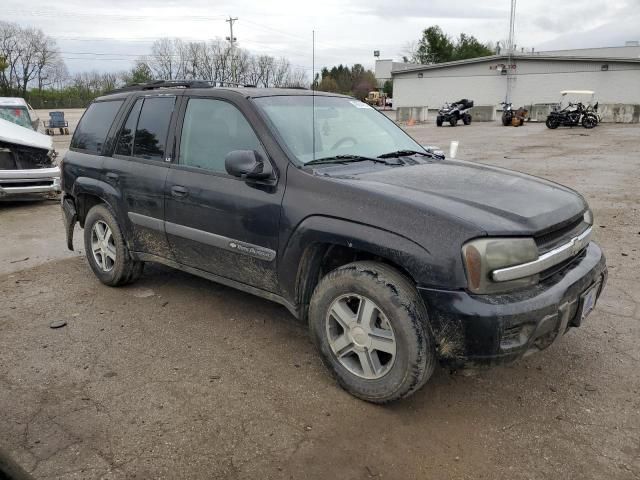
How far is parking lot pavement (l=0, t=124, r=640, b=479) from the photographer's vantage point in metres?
2.62

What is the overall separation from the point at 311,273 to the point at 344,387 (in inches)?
28.3

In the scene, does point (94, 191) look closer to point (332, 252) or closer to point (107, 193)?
point (107, 193)

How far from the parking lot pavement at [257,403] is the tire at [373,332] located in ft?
0.58

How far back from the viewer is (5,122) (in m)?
9.86

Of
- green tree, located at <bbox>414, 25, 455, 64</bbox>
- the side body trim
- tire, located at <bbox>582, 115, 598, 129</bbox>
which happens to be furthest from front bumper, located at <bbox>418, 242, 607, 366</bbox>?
green tree, located at <bbox>414, 25, 455, 64</bbox>

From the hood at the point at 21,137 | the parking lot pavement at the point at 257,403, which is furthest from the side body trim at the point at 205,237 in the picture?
the hood at the point at 21,137

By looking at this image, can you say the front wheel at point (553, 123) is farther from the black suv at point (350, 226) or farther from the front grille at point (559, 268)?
the front grille at point (559, 268)

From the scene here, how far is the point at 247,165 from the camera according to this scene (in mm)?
3324

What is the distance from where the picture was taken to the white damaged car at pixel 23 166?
8.76m

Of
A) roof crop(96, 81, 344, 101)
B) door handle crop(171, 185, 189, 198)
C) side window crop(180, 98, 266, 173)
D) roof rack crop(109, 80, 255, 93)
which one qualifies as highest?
roof rack crop(109, 80, 255, 93)

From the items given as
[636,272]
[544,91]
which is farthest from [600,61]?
[636,272]

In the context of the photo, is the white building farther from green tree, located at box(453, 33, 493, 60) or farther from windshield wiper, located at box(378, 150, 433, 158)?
windshield wiper, located at box(378, 150, 433, 158)

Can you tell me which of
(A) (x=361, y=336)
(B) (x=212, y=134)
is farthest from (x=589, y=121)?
(A) (x=361, y=336)

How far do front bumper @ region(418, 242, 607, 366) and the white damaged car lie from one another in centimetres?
828
